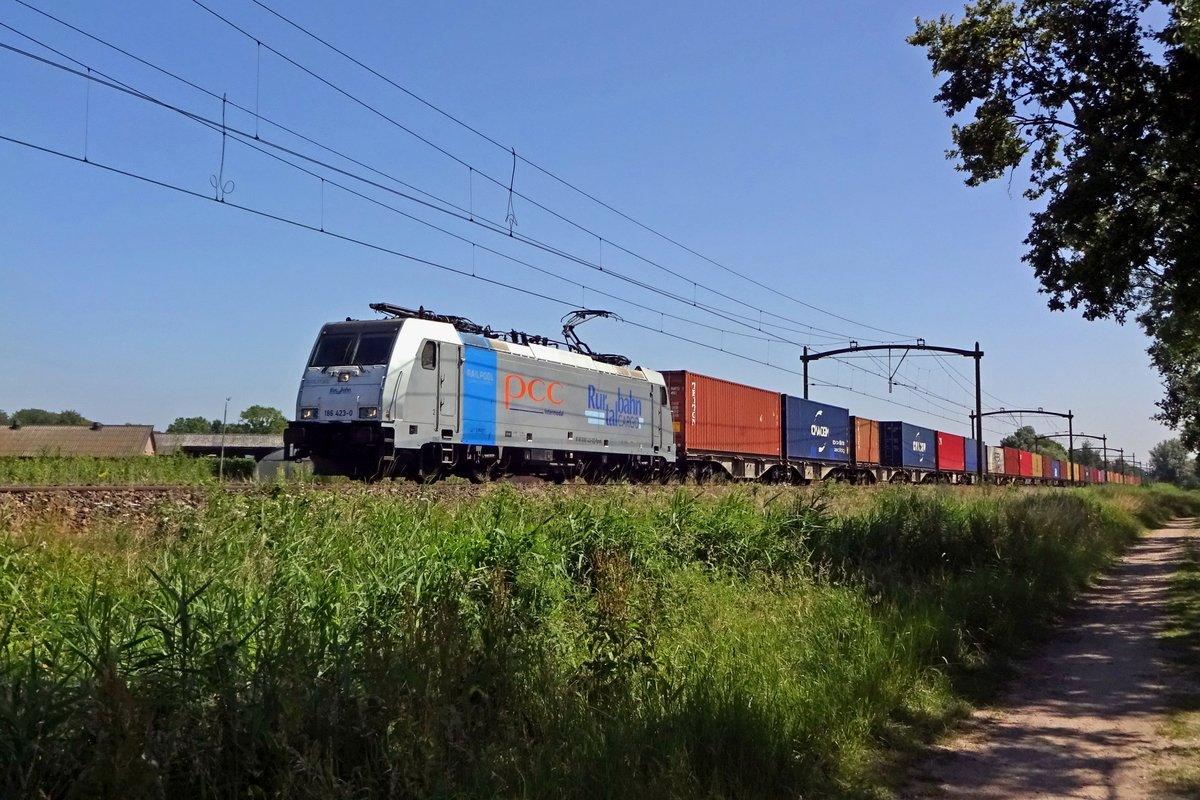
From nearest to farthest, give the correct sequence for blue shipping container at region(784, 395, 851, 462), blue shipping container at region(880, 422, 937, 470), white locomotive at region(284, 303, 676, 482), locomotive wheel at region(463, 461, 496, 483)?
1. white locomotive at region(284, 303, 676, 482)
2. locomotive wheel at region(463, 461, 496, 483)
3. blue shipping container at region(784, 395, 851, 462)
4. blue shipping container at region(880, 422, 937, 470)

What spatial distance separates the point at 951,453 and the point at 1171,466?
121 m

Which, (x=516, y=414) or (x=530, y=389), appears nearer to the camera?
(x=516, y=414)

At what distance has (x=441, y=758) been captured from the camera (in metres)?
4.40

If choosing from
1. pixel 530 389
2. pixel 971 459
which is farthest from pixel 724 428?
pixel 971 459

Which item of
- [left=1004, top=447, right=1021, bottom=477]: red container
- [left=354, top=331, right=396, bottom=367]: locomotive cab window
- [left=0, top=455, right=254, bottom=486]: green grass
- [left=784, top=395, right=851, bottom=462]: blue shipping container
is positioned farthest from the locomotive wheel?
[left=1004, top=447, right=1021, bottom=477]: red container

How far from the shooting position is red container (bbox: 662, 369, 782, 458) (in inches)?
1081

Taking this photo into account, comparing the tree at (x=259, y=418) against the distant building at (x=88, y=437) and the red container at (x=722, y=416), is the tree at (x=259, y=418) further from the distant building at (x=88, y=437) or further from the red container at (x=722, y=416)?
the red container at (x=722, y=416)

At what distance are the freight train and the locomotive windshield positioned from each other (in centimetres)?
3

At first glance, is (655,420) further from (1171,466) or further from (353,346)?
(1171,466)

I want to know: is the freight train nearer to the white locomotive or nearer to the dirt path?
the white locomotive

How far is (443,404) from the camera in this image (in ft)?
58.0

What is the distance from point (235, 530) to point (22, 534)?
1617 millimetres

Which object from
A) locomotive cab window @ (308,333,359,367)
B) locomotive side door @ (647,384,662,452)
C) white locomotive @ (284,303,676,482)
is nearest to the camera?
white locomotive @ (284,303,676,482)

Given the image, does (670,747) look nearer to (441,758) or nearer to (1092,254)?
(441,758)
